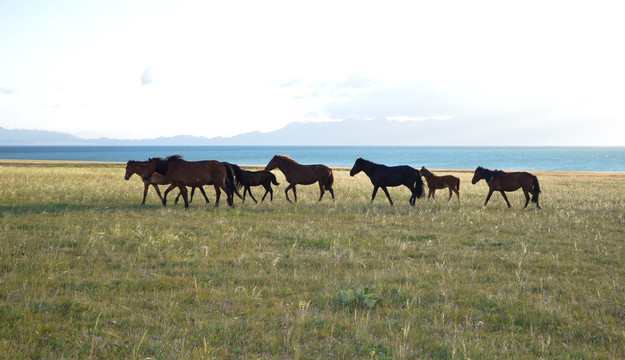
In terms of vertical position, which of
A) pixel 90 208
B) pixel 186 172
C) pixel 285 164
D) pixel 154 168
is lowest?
pixel 90 208

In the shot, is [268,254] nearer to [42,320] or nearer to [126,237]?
[126,237]

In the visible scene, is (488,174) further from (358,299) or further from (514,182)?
(358,299)

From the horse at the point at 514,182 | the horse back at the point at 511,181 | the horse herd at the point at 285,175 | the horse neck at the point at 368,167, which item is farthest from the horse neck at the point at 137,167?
the horse back at the point at 511,181

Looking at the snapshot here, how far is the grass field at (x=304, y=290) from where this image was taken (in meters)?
4.56

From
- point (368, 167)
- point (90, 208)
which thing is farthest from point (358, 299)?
point (368, 167)

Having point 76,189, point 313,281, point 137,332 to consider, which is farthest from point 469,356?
point 76,189

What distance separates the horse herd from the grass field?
3705 mm

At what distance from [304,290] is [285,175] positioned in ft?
41.4

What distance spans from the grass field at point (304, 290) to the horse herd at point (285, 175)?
3.71 meters

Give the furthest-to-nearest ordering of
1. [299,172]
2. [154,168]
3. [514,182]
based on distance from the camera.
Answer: [299,172] → [514,182] → [154,168]

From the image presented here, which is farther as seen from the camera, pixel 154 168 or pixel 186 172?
pixel 154 168

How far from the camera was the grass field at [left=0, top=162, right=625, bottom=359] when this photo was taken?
456cm

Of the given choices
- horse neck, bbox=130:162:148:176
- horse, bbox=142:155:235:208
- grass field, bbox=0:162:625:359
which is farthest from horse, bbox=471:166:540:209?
horse neck, bbox=130:162:148:176

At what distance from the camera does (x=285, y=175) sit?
18891mm
